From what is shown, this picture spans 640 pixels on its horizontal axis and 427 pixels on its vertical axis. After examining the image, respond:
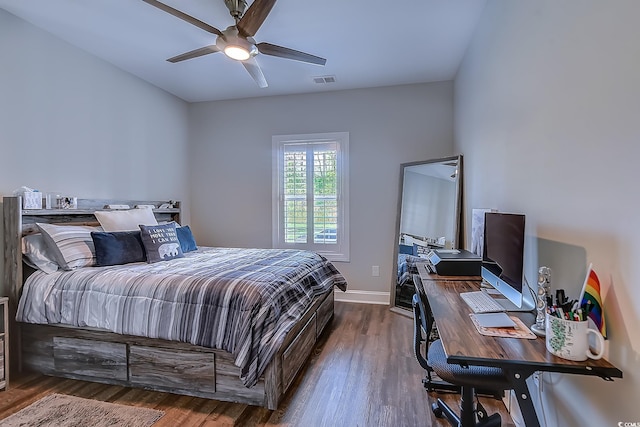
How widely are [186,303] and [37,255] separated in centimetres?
140

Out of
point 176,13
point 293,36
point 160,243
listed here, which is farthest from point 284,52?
point 160,243

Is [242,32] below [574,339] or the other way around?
the other way around

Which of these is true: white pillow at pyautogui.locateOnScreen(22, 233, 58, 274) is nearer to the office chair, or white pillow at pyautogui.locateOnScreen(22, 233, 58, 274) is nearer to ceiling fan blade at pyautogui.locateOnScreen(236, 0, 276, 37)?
ceiling fan blade at pyautogui.locateOnScreen(236, 0, 276, 37)

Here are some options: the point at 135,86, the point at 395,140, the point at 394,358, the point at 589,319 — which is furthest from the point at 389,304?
the point at 135,86

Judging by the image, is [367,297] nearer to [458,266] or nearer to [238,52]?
[458,266]

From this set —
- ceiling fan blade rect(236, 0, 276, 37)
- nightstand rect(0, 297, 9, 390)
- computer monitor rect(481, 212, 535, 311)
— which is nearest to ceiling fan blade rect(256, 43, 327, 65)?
ceiling fan blade rect(236, 0, 276, 37)

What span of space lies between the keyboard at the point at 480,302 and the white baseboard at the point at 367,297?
2406mm

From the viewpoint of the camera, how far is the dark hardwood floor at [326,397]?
6.30 ft

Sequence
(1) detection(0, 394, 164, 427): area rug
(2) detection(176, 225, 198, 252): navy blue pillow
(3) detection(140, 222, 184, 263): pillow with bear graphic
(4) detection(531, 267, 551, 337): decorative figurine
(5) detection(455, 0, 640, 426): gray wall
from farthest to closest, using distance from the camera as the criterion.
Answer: (2) detection(176, 225, 198, 252): navy blue pillow < (3) detection(140, 222, 184, 263): pillow with bear graphic < (1) detection(0, 394, 164, 427): area rug < (4) detection(531, 267, 551, 337): decorative figurine < (5) detection(455, 0, 640, 426): gray wall

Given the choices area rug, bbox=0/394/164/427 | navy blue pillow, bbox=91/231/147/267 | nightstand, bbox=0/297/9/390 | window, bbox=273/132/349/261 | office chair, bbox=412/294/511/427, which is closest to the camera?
office chair, bbox=412/294/511/427

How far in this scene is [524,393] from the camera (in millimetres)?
1081

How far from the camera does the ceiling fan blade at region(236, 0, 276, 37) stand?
202 cm

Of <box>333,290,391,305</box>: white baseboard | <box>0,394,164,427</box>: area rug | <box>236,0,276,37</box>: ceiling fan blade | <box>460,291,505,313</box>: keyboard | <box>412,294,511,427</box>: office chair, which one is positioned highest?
<box>236,0,276,37</box>: ceiling fan blade

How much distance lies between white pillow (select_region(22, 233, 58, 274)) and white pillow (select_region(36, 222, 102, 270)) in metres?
0.04
